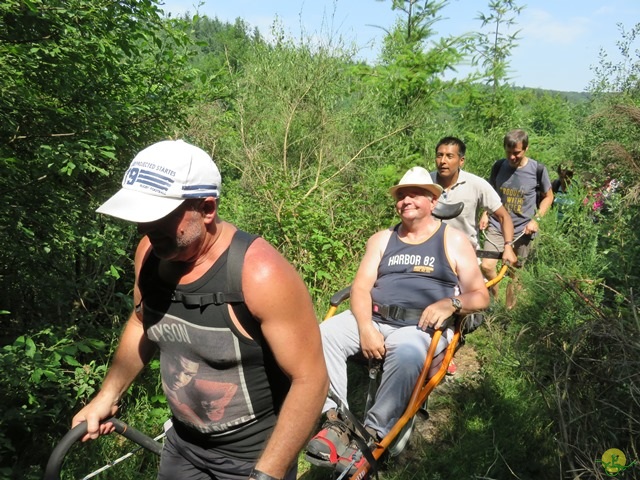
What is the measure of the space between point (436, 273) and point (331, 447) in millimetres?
1406

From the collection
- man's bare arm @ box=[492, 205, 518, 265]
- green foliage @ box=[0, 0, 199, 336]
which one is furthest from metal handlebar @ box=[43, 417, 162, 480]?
man's bare arm @ box=[492, 205, 518, 265]

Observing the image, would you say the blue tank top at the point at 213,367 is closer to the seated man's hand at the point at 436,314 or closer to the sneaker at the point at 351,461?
the sneaker at the point at 351,461

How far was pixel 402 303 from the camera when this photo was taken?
3971 mm

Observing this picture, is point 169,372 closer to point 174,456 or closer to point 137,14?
point 174,456

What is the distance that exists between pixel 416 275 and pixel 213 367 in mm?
2296

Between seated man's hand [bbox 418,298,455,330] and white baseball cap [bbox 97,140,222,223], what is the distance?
215cm

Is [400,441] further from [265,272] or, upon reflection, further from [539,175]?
[539,175]

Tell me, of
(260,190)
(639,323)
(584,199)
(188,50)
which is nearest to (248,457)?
(639,323)

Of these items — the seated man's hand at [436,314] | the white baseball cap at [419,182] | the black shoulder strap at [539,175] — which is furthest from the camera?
the black shoulder strap at [539,175]

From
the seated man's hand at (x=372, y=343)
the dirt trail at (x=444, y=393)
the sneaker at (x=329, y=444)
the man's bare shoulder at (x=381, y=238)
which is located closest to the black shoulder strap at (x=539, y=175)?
the dirt trail at (x=444, y=393)

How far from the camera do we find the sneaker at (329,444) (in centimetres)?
319

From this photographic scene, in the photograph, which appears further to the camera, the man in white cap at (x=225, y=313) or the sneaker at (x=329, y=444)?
the sneaker at (x=329, y=444)

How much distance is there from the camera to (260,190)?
7281mm

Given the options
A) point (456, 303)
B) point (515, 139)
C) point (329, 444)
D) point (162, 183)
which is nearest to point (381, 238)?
point (456, 303)
